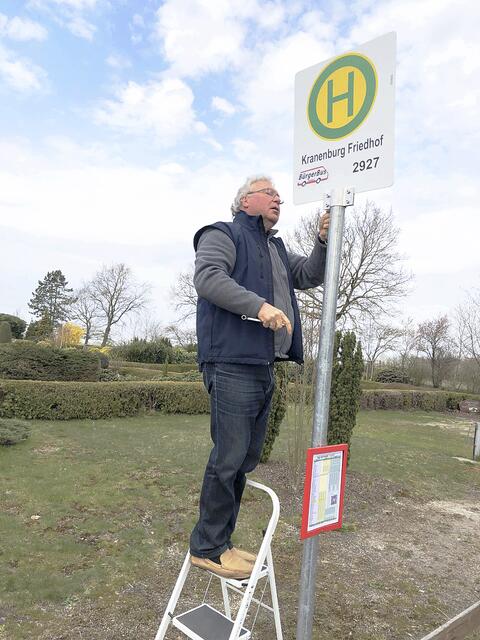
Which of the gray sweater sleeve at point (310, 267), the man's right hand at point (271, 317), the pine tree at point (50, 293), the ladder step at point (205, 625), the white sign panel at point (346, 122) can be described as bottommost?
the ladder step at point (205, 625)

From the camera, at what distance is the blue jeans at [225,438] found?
1.96 meters

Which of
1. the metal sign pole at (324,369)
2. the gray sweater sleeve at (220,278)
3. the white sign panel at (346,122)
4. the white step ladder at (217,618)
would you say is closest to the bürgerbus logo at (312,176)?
the white sign panel at (346,122)

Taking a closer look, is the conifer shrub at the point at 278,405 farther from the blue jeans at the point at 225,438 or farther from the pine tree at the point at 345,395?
the blue jeans at the point at 225,438

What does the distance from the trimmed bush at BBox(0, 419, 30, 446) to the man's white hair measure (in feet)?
21.3

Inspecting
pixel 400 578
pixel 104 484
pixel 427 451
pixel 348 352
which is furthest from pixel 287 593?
pixel 427 451

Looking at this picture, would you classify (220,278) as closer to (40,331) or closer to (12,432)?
(12,432)

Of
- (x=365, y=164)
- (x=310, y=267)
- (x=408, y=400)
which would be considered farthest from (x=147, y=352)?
(x=365, y=164)

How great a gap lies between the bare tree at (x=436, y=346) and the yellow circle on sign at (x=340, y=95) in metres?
30.4

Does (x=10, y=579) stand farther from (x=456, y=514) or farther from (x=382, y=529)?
(x=456, y=514)

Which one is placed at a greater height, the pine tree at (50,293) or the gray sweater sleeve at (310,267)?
the pine tree at (50,293)

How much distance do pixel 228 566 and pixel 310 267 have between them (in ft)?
4.77

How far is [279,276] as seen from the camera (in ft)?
7.36

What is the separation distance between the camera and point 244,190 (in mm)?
2275

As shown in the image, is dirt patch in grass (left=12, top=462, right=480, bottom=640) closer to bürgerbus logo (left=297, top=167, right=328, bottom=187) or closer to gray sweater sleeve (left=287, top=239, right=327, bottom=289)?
gray sweater sleeve (left=287, top=239, right=327, bottom=289)
